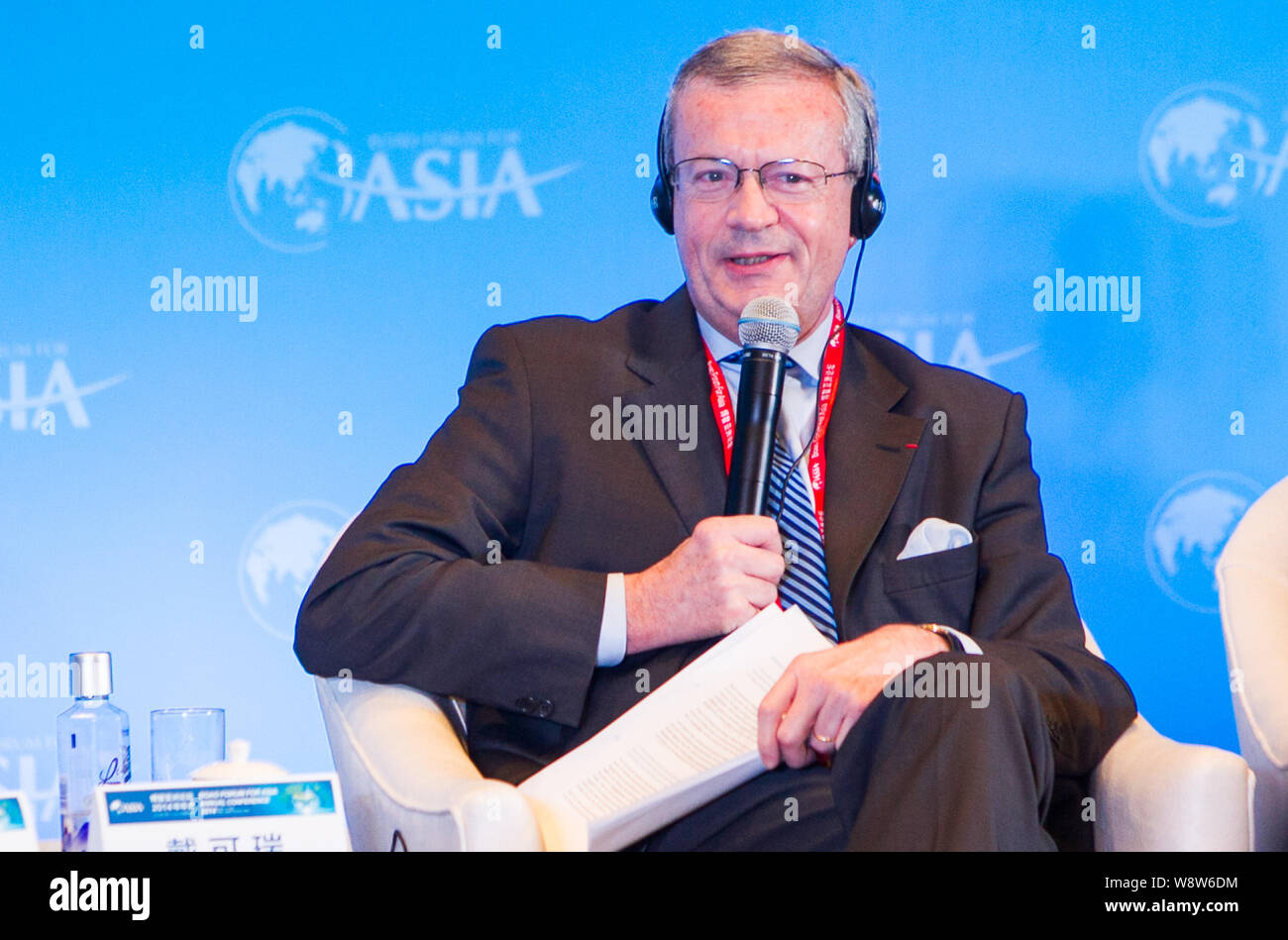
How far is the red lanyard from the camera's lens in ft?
7.32

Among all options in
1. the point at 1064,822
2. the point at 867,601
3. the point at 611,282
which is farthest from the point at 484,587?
the point at 611,282

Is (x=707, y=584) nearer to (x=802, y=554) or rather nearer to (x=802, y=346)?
(x=802, y=554)

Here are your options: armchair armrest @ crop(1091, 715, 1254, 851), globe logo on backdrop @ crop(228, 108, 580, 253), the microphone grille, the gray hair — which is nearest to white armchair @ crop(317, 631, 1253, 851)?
armchair armrest @ crop(1091, 715, 1254, 851)

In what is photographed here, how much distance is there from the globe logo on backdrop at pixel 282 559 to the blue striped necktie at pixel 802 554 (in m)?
1.25

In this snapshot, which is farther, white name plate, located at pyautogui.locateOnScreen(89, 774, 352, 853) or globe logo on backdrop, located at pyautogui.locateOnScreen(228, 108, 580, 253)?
globe logo on backdrop, located at pyautogui.locateOnScreen(228, 108, 580, 253)

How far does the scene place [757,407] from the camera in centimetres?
193

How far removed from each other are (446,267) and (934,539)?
1382 millimetres

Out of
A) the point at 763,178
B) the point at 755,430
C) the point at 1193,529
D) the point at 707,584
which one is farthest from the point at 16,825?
the point at 1193,529

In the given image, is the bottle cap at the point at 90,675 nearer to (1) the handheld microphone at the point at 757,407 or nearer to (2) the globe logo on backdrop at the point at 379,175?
(1) the handheld microphone at the point at 757,407

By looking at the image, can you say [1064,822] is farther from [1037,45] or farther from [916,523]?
[1037,45]

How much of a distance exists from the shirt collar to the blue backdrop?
639 millimetres

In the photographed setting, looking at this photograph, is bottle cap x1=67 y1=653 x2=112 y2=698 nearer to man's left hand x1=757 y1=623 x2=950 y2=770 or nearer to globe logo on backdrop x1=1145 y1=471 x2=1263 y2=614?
man's left hand x1=757 y1=623 x2=950 y2=770

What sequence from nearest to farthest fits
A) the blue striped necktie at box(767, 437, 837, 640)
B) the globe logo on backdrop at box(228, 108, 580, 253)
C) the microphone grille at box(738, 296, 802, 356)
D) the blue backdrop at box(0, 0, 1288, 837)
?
the microphone grille at box(738, 296, 802, 356) → the blue striped necktie at box(767, 437, 837, 640) → the blue backdrop at box(0, 0, 1288, 837) → the globe logo on backdrop at box(228, 108, 580, 253)

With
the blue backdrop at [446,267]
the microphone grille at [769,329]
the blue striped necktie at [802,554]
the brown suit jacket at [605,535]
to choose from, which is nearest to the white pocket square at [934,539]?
the brown suit jacket at [605,535]
